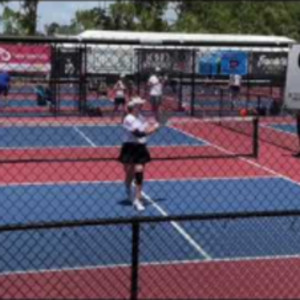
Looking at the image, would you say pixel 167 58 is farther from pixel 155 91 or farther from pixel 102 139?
pixel 155 91

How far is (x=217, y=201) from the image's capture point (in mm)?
13961

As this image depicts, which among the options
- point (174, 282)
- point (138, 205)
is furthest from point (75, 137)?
point (174, 282)

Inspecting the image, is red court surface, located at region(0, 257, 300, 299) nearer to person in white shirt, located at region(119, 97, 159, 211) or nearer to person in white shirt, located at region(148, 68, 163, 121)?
person in white shirt, located at region(119, 97, 159, 211)

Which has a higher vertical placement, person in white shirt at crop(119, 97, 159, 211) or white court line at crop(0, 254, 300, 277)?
person in white shirt at crop(119, 97, 159, 211)

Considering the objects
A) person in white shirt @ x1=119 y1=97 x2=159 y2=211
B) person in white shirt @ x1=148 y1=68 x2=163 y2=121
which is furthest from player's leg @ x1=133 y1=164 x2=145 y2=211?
person in white shirt @ x1=148 y1=68 x2=163 y2=121

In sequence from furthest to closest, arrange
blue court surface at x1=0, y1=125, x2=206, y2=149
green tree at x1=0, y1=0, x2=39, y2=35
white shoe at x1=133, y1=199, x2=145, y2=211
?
green tree at x1=0, y1=0, x2=39, y2=35
blue court surface at x1=0, y1=125, x2=206, y2=149
white shoe at x1=133, y1=199, x2=145, y2=211

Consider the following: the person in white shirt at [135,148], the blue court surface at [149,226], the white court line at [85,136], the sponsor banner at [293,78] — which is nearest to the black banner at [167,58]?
the person in white shirt at [135,148]

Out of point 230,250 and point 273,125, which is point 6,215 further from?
point 273,125

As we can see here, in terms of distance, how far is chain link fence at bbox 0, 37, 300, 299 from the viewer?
7.95 metres

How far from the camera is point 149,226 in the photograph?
10.7 metres

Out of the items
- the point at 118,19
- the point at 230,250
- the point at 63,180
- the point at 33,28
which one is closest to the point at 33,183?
the point at 63,180

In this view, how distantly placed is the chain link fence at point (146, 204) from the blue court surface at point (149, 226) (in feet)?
0.07

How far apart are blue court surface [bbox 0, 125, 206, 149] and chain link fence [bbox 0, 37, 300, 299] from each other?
64mm

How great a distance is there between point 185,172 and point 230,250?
23.0 feet
